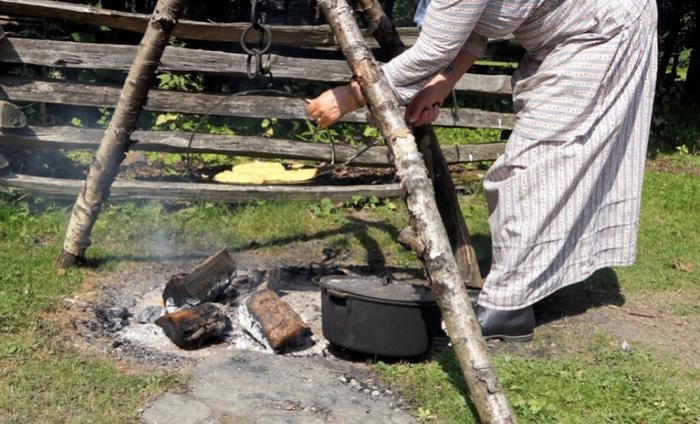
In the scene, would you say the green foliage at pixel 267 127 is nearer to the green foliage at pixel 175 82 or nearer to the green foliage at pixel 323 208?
the green foliage at pixel 175 82

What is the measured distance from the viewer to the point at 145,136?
705 centimetres

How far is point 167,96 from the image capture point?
277 inches

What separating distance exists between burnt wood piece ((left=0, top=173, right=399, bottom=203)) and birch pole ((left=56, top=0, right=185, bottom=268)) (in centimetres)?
132

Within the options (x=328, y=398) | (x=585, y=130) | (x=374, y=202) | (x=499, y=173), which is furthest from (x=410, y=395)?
(x=374, y=202)

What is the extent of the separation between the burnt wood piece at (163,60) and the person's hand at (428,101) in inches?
78.9

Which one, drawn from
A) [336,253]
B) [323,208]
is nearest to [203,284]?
[336,253]

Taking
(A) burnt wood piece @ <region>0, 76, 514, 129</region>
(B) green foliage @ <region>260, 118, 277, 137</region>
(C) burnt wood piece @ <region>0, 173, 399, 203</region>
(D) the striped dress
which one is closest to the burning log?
(D) the striped dress

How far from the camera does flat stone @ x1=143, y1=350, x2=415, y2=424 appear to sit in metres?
4.08

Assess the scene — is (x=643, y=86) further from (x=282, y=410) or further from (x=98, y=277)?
(x=98, y=277)

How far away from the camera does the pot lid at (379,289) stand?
4465 mm

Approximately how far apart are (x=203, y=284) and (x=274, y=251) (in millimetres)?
→ 1260

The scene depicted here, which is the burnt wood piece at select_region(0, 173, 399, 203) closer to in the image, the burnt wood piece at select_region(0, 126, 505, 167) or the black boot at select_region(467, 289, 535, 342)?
the burnt wood piece at select_region(0, 126, 505, 167)

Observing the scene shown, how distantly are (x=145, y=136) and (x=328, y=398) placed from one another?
3.47m

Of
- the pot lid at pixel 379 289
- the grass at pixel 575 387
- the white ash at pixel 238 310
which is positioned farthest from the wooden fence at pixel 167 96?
the grass at pixel 575 387
